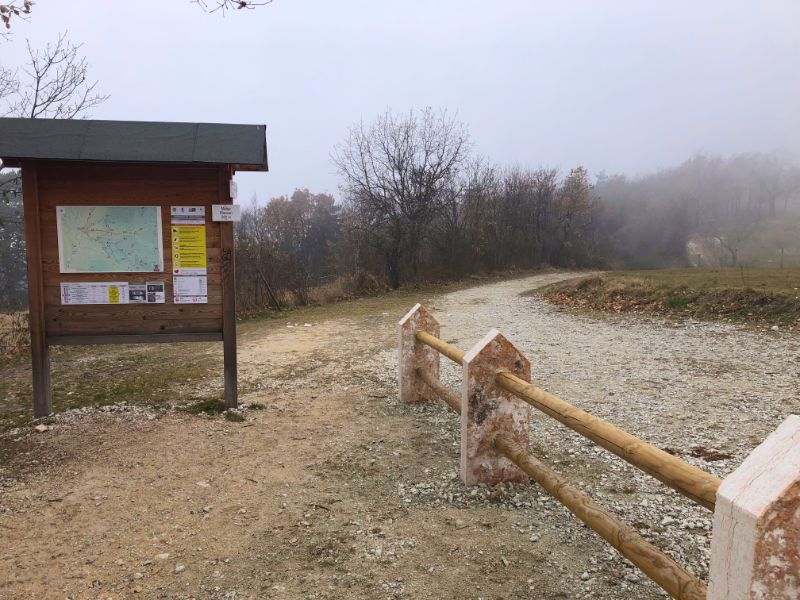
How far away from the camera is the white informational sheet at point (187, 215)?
17.4 feet

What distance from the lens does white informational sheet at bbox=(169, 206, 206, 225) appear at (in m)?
5.30

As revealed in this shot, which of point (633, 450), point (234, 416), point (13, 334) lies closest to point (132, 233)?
point (234, 416)

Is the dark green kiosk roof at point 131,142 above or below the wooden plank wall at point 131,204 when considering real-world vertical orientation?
above

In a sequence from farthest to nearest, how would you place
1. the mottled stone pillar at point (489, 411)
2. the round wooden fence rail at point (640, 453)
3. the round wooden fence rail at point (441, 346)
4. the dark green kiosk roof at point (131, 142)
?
the dark green kiosk roof at point (131, 142) → the round wooden fence rail at point (441, 346) → the mottled stone pillar at point (489, 411) → the round wooden fence rail at point (640, 453)

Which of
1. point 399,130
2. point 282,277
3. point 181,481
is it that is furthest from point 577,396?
point 399,130

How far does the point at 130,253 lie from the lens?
5250mm

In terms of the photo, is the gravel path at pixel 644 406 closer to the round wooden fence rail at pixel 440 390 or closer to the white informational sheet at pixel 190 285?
the round wooden fence rail at pixel 440 390

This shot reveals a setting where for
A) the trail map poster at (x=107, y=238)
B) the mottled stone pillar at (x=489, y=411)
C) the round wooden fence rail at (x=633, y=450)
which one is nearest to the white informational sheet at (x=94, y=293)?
the trail map poster at (x=107, y=238)

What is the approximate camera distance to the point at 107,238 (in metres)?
5.21

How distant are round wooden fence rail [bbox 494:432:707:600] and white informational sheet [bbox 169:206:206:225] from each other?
3728mm

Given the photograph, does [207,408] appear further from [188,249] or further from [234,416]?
[188,249]

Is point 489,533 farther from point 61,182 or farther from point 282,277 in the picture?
point 282,277

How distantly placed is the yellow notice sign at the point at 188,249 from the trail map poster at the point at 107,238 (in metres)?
0.15

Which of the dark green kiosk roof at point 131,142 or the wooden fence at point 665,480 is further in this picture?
the dark green kiosk roof at point 131,142
